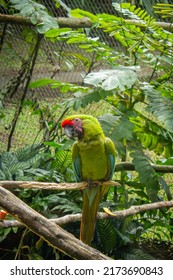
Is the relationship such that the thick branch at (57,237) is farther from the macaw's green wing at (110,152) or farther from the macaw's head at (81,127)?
the macaw's green wing at (110,152)

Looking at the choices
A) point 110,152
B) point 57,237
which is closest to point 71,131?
point 110,152

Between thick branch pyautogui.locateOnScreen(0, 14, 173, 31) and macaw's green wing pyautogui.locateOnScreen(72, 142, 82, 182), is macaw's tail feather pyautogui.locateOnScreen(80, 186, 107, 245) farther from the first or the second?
thick branch pyautogui.locateOnScreen(0, 14, 173, 31)

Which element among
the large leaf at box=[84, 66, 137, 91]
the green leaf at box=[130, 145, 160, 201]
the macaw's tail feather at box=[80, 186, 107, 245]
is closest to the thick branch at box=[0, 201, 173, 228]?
the macaw's tail feather at box=[80, 186, 107, 245]

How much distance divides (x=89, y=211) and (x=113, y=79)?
33 centimetres

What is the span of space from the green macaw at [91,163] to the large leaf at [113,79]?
13cm

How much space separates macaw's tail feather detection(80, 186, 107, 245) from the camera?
4.24ft

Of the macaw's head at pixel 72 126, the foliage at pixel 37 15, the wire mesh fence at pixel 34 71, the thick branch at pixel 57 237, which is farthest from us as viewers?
the wire mesh fence at pixel 34 71

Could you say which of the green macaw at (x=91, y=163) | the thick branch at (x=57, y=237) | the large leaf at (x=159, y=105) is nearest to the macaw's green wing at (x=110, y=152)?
the green macaw at (x=91, y=163)

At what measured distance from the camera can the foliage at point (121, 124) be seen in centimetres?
147

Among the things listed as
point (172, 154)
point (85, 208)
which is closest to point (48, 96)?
point (172, 154)

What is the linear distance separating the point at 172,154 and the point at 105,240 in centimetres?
35

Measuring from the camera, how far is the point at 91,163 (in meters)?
1.31
